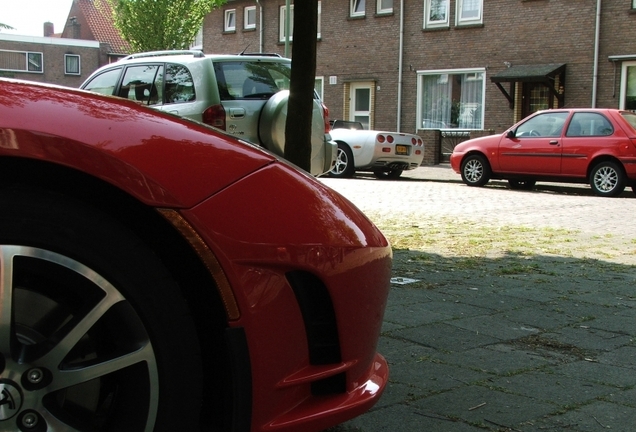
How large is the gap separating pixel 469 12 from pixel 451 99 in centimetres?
297

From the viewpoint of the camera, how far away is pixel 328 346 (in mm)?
2299

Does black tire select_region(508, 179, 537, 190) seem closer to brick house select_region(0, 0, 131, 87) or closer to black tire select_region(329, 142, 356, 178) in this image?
black tire select_region(329, 142, 356, 178)

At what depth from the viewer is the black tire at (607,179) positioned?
50.6 feet

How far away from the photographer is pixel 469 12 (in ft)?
88.8

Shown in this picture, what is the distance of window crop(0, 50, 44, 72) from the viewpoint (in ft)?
189

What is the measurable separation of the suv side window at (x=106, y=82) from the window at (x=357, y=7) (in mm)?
19634

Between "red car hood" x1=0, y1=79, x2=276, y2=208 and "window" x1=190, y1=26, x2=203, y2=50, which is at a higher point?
"window" x1=190, y1=26, x2=203, y2=50

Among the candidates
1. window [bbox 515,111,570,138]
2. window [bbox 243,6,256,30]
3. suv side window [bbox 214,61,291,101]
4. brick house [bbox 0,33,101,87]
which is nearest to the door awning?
window [bbox 515,111,570,138]

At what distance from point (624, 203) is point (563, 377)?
1126 cm

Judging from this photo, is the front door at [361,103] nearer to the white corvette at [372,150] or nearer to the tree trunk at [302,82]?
the white corvette at [372,150]

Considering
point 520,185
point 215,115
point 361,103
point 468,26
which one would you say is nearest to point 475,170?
point 520,185

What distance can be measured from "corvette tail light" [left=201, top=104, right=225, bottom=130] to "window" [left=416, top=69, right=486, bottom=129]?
1811 centimetres

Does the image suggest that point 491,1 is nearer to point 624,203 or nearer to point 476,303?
point 624,203

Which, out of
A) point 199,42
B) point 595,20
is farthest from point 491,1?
point 199,42
